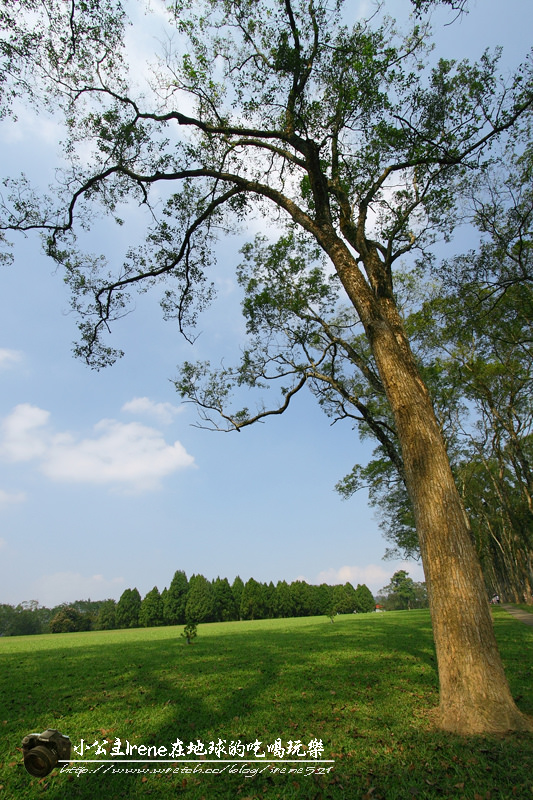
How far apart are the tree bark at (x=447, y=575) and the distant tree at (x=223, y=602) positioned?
184 feet

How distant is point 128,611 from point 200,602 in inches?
415

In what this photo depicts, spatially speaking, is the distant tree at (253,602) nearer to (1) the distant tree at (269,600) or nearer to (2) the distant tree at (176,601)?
(1) the distant tree at (269,600)

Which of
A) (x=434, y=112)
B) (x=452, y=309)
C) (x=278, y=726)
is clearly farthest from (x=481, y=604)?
(x=452, y=309)

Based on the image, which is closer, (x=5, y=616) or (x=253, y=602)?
(x=253, y=602)

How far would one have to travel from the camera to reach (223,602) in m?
54.8

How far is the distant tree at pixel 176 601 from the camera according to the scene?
52.1m

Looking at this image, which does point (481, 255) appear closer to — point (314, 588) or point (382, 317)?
point (382, 317)

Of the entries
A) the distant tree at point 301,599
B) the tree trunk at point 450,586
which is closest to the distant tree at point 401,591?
the distant tree at point 301,599

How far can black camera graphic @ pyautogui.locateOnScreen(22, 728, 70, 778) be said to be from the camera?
2.32 metres

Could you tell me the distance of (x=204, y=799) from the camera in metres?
3.25

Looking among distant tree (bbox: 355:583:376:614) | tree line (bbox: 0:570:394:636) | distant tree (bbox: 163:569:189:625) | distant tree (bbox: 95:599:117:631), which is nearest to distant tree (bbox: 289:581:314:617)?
tree line (bbox: 0:570:394:636)

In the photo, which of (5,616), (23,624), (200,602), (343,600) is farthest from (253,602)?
(5,616)

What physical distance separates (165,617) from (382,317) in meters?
57.9

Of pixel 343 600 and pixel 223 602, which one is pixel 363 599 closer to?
pixel 343 600
